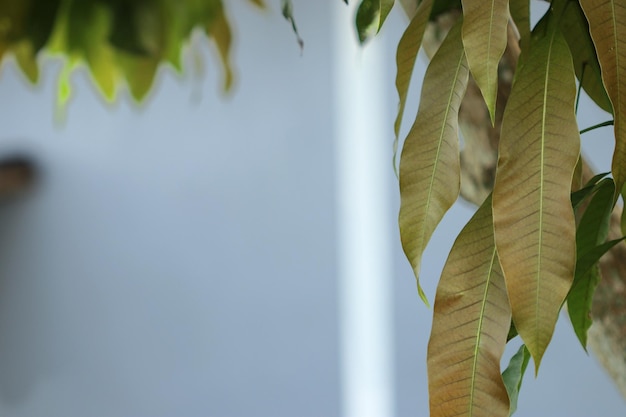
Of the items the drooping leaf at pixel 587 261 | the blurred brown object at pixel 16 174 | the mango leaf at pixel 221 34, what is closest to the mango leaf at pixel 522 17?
the drooping leaf at pixel 587 261

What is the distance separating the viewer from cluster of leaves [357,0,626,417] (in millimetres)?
442

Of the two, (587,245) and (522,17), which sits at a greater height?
(522,17)

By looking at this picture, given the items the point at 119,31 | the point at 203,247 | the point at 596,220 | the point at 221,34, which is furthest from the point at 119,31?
the point at 203,247

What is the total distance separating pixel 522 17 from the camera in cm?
58

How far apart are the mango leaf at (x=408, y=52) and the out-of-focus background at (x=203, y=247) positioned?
1.49m

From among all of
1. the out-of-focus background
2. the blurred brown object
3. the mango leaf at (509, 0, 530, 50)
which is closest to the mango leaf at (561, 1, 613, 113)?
the mango leaf at (509, 0, 530, 50)

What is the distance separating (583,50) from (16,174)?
2403 mm

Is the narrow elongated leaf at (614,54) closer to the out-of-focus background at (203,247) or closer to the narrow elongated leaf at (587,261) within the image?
the narrow elongated leaf at (587,261)

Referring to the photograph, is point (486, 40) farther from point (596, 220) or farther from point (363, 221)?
point (363, 221)

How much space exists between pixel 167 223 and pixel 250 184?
29cm

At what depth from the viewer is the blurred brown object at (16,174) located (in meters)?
2.76

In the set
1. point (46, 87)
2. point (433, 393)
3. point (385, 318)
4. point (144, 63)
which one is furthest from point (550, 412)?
point (46, 87)

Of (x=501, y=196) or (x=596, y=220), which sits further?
(x=596, y=220)

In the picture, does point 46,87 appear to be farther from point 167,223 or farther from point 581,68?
point 581,68
